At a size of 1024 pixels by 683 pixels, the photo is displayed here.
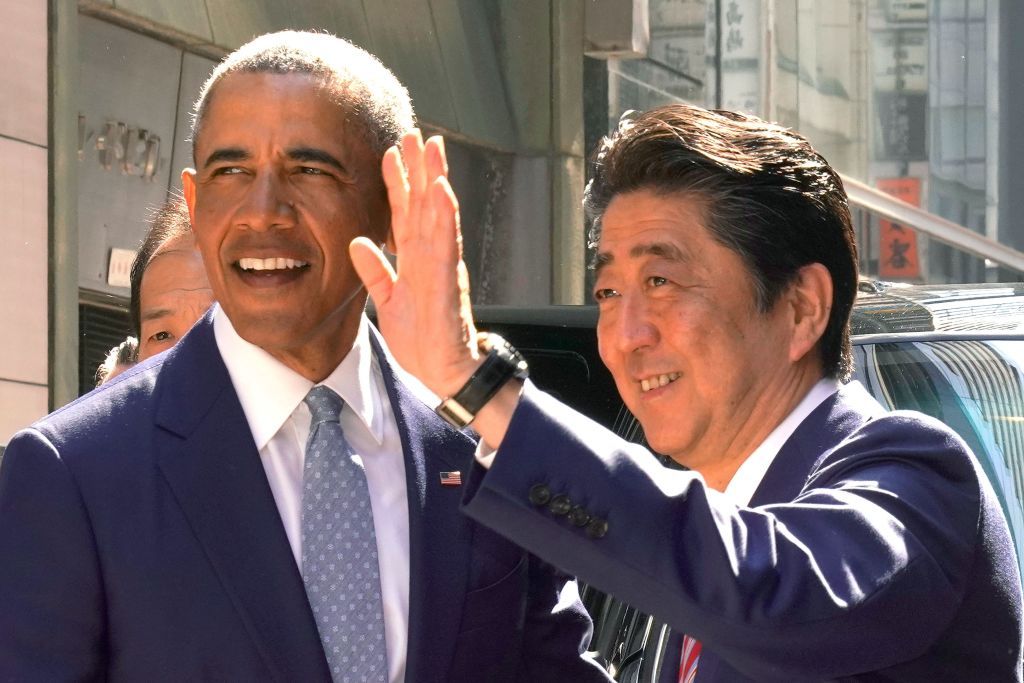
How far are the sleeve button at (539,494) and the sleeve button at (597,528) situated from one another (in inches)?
2.5

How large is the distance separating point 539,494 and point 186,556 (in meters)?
0.64

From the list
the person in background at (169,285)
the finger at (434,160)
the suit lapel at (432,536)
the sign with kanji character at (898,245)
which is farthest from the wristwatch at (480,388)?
the sign with kanji character at (898,245)

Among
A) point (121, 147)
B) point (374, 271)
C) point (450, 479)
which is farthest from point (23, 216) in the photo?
point (374, 271)

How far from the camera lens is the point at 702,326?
290 centimetres

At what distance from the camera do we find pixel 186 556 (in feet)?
8.85

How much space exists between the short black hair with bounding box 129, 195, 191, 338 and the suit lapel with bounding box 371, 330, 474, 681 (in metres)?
1.45

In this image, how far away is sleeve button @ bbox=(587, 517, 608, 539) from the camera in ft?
7.58

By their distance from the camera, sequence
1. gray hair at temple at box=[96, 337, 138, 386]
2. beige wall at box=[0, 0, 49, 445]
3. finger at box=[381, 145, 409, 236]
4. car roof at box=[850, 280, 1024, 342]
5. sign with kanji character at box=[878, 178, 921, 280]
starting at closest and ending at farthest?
finger at box=[381, 145, 409, 236] < car roof at box=[850, 280, 1024, 342] < gray hair at temple at box=[96, 337, 138, 386] < beige wall at box=[0, 0, 49, 445] < sign with kanji character at box=[878, 178, 921, 280]

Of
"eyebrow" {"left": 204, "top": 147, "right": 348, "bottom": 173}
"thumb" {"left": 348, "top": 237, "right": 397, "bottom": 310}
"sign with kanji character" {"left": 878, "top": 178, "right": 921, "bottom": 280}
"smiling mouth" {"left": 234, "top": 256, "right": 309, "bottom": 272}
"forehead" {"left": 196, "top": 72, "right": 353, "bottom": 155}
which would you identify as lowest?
"thumb" {"left": 348, "top": 237, "right": 397, "bottom": 310}

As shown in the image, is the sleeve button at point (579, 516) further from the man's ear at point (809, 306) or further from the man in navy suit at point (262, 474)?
the man's ear at point (809, 306)

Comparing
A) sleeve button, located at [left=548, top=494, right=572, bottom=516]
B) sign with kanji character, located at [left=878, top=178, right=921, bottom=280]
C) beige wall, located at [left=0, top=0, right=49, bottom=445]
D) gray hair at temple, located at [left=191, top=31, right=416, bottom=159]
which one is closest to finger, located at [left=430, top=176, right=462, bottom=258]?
sleeve button, located at [left=548, top=494, right=572, bottom=516]

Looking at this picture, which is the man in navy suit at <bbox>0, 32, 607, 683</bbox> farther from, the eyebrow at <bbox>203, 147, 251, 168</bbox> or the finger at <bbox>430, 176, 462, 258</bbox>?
the finger at <bbox>430, 176, 462, 258</bbox>

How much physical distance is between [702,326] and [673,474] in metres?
0.55

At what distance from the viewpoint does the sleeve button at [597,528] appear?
7.58ft
